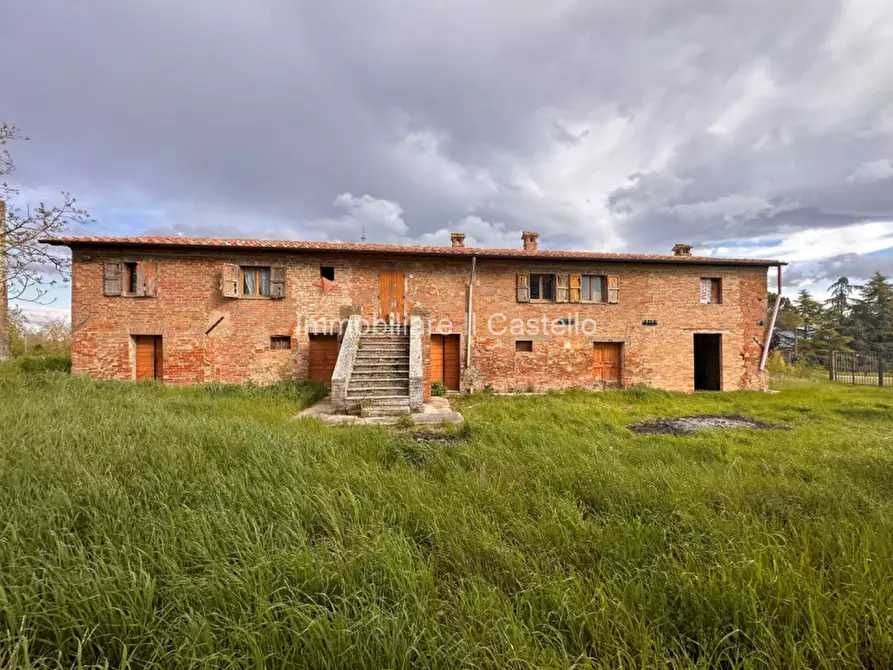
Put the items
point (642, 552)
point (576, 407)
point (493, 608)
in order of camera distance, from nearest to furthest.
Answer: point (493, 608) → point (642, 552) → point (576, 407)

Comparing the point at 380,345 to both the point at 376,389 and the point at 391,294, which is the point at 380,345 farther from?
the point at 391,294

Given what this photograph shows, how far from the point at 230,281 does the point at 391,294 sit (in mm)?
5292

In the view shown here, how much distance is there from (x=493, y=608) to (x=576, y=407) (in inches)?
289

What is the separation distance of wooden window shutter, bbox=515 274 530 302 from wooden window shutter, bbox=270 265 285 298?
828 centimetres

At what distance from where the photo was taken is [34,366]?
1152cm

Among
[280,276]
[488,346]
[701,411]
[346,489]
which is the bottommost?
[701,411]

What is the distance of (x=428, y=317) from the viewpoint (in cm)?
1200

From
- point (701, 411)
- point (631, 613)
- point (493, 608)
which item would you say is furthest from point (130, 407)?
point (701, 411)

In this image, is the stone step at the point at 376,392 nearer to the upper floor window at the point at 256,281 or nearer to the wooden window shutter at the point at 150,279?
the upper floor window at the point at 256,281

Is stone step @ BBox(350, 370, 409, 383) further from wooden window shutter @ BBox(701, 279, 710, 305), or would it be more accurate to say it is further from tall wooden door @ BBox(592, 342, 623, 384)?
wooden window shutter @ BBox(701, 279, 710, 305)

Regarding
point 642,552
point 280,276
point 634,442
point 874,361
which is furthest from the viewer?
point 874,361

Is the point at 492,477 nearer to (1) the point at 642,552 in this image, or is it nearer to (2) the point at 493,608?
(1) the point at 642,552

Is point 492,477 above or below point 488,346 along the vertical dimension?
→ below

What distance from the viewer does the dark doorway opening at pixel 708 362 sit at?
516 inches
